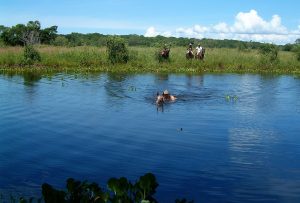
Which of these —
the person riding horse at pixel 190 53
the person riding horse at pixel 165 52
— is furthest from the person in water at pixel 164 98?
the person riding horse at pixel 190 53

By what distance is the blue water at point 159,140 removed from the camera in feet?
32.4

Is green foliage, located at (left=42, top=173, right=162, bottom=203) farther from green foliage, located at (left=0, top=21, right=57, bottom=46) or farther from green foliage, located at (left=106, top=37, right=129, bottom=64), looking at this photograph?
green foliage, located at (left=0, top=21, right=57, bottom=46)

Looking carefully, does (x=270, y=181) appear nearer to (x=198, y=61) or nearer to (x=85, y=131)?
(x=85, y=131)

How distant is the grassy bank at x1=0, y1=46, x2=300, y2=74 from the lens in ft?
120

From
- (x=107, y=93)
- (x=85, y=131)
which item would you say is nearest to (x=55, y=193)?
(x=85, y=131)

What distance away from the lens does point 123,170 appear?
10.6m

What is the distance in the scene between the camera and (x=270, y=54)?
4147 cm

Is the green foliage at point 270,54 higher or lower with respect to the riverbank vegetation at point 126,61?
higher

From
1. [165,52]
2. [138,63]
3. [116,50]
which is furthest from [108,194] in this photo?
[165,52]

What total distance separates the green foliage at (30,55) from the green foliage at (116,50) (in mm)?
5751

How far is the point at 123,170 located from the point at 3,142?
14.0 ft

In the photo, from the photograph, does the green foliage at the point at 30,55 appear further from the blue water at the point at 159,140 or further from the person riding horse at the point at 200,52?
the person riding horse at the point at 200,52

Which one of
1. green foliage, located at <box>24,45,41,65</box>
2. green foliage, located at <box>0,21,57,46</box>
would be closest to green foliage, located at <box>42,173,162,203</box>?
green foliage, located at <box>24,45,41,65</box>

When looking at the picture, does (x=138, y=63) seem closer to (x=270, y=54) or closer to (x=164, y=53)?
(x=164, y=53)
